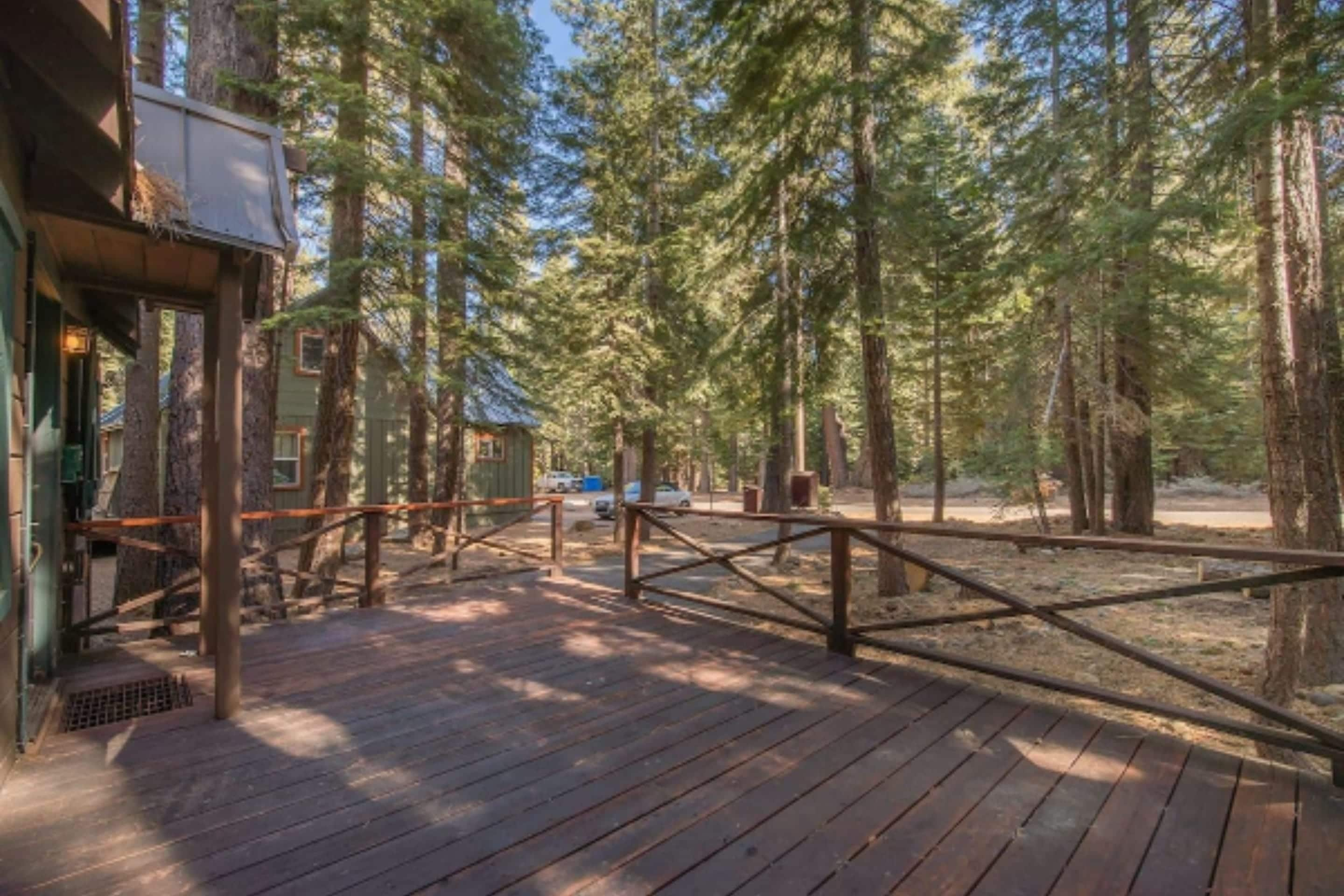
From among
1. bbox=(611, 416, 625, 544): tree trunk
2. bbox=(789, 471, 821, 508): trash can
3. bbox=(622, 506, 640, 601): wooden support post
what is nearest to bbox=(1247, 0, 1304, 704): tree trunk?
bbox=(622, 506, 640, 601): wooden support post

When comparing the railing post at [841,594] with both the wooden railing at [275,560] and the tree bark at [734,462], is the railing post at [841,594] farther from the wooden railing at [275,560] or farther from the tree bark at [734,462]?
the tree bark at [734,462]

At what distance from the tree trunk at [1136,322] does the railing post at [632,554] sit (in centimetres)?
434

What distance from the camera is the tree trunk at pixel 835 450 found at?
27.9 metres

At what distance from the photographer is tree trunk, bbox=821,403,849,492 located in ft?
91.6

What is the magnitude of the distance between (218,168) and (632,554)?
4025mm

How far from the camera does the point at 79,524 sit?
4.00 m

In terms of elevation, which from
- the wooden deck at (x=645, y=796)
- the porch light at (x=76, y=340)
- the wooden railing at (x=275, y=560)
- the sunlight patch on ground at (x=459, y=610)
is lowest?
the sunlight patch on ground at (x=459, y=610)

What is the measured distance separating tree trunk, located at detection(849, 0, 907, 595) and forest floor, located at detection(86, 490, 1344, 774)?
108 cm

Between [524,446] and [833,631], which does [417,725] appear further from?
[524,446]

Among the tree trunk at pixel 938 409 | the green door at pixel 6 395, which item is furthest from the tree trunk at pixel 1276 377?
the tree trunk at pixel 938 409

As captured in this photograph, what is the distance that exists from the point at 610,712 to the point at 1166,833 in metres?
2.19

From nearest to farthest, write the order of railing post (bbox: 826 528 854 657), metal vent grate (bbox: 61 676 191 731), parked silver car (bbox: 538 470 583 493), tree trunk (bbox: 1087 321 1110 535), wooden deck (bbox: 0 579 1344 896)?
wooden deck (bbox: 0 579 1344 896) → metal vent grate (bbox: 61 676 191 731) → railing post (bbox: 826 528 854 657) → tree trunk (bbox: 1087 321 1110 535) → parked silver car (bbox: 538 470 583 493)

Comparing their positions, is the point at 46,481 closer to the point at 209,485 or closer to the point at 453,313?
the point at 209,485

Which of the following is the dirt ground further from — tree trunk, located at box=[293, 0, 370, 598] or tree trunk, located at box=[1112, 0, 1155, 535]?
tree trunk, located at box=[293, 0, 370, 598]
